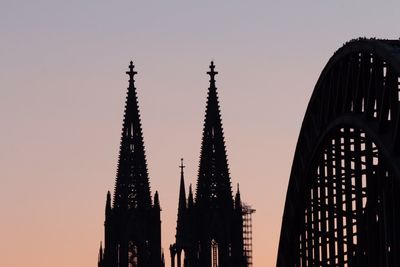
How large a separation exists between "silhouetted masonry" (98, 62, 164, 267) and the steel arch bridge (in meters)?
87.5

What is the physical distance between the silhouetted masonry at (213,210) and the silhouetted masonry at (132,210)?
3100mm

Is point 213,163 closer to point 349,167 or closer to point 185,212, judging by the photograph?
point 185,212

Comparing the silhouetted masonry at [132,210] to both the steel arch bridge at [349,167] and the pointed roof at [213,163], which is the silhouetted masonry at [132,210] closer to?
the pointed roof at [213,163]

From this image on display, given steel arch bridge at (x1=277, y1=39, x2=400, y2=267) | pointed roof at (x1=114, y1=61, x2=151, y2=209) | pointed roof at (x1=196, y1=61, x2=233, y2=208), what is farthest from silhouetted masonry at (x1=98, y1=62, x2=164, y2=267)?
steel arch bridge at (x1=277, y1=39, x2=400, y2=267)

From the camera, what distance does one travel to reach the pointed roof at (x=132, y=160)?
19388cm

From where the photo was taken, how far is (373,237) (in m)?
87.8

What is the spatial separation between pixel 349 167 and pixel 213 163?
9769 cm

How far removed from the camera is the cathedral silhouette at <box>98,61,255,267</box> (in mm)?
186125

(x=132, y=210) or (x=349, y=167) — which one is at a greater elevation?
(x=132, y=210)

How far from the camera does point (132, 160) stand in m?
196

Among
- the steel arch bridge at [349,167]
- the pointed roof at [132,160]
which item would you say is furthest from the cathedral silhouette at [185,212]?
the steel arch bridge at [349,167]

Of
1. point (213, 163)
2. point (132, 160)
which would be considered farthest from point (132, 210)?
point (213, 163)

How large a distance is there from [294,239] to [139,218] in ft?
293

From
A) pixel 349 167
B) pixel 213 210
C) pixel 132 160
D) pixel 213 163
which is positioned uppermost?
pixel 132 160
